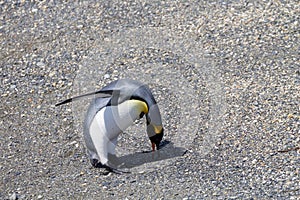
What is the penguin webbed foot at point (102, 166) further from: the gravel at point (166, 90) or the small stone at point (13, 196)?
the small stone at point (13, 196)

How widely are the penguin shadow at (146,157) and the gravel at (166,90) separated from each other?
0.13 feet

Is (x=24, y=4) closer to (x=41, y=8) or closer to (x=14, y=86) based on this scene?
(x=41, y=8)

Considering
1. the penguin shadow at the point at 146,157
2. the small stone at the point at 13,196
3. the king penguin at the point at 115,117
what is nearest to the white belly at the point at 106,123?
the king penguin at the point at 115,117

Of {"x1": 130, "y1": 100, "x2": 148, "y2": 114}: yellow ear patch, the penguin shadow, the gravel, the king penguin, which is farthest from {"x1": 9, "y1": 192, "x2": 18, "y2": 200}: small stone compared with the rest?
{"x1": 130, "y1": 100, "x2": 148, "y2": 114}: yellow ear patch

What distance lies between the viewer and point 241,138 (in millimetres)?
5180

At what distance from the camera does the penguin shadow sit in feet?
16.6

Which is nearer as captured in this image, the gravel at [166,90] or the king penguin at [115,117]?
the gravel at [166,90]

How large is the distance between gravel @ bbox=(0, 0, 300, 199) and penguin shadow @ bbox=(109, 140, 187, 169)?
41 millimetres

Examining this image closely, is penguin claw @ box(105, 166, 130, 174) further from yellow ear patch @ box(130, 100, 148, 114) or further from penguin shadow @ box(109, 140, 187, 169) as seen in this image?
yellow ear patch @ box(130, 100, 148, 114)

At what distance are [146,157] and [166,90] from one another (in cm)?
93

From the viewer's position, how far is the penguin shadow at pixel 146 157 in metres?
5.07

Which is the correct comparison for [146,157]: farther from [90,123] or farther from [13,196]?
[13,196]

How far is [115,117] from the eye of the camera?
5.07m

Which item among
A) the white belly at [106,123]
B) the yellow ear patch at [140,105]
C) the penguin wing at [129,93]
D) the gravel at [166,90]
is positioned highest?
the penguin wing at [129,93]
